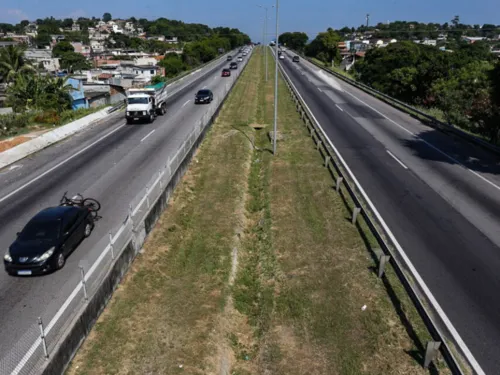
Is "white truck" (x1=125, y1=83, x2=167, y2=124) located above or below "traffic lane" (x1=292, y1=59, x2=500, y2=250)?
above

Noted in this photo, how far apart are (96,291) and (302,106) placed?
31.1 meters

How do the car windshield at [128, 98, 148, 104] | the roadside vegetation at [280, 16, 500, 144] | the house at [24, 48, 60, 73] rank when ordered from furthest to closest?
1. the house at [24, 48, 60, 73]
2. the car windshield at [128, 98, 148, 104]
3. the roadside vegetation at [280, 16, 500, 144]

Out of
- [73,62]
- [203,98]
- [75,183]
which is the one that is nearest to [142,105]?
[203,98]

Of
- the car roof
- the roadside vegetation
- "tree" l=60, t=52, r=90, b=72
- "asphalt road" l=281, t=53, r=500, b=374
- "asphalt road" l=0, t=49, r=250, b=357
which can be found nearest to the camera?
"asphalt road" l=281, t=53, r=500, b=374

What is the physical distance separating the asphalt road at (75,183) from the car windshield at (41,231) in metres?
1.10

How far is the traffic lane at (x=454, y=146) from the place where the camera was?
899 inches

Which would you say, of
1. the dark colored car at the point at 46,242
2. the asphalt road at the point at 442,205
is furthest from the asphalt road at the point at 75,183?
the asphalt road at the point at 442,205

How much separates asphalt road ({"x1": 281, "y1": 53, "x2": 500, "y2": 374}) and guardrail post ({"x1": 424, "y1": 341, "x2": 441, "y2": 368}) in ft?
3.56

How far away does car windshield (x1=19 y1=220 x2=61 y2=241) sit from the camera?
1268 centimetres

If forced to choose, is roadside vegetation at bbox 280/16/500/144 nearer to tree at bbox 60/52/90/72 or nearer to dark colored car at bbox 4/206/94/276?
dark colored car at bbox 4/206/94/276

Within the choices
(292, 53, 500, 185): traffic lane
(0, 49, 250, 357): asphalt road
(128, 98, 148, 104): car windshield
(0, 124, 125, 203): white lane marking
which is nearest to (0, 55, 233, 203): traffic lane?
(0, 49, 250, 357): asphalt road

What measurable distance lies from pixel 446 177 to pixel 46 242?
59.8 feet

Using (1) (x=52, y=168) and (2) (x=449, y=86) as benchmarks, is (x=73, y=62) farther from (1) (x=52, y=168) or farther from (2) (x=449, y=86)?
(1) (x=52, y=168)

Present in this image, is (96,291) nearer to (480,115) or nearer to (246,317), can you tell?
(246,317)
